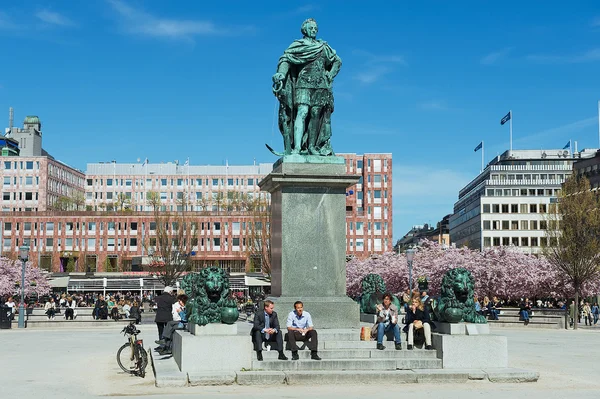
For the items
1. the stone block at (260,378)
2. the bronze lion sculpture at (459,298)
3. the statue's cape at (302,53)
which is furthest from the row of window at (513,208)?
the stone block at (260,378)

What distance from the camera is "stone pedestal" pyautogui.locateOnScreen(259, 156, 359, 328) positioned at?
1919 cm

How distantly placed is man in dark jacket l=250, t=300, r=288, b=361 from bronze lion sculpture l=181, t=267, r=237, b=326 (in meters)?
0.66

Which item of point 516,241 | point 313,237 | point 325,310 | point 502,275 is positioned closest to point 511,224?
point 516,241

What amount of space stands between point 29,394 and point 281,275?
634 cm

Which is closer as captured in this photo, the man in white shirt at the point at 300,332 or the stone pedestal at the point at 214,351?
the stone pedestal at the point at 214,351

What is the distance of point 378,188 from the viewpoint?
136 meters

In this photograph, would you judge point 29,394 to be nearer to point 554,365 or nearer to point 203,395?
point 203,395

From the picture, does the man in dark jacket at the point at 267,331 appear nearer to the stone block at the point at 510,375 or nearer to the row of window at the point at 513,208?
the stone block at the point at 510,375

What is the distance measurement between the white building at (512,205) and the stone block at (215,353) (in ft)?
332

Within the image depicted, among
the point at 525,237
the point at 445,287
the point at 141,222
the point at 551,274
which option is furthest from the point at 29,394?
the point at 525,237

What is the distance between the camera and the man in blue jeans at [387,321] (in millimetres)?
17500

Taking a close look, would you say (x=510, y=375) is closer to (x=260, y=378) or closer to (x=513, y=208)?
(x=260, y=378)

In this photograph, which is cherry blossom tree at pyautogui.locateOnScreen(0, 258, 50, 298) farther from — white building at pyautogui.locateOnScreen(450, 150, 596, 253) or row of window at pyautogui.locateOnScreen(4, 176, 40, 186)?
white building at pyautogui.locateOnScreen(450, 150, 596, 253)

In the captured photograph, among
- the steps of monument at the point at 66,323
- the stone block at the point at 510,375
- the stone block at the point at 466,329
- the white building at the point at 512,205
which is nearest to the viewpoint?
the stone block at the point at 510,375
